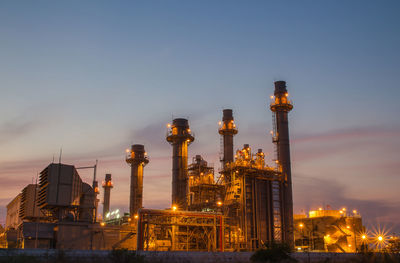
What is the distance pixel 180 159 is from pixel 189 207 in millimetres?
9782

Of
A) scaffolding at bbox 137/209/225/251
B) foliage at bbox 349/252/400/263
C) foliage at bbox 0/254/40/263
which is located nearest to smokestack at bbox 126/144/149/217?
scaffolding at bbox 137/209/225/251

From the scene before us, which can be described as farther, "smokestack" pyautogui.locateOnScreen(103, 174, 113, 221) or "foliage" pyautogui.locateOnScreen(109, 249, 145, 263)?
"smokestack" pyautogui.locateOnScreen(103, 174, 113, 221)

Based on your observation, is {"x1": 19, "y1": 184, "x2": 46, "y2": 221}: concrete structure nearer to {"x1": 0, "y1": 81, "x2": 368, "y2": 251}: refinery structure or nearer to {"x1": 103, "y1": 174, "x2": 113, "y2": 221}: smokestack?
{"x1": 0, "y1": 81, "x2": 368, "y2": 251}: refinery structure

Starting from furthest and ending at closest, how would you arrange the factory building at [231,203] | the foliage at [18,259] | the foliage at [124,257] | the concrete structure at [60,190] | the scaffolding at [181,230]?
the factory building at [231,203], the scaffolding at [181,230], the concrete structure at [60,190], the foliage at [124,257], the foliage at [18,259]

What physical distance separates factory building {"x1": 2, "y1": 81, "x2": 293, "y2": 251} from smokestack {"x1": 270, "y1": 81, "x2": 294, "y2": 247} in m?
0.17

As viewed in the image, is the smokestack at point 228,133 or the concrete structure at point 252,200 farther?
the smokestack at point 228,133

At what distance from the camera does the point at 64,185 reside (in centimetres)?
5003

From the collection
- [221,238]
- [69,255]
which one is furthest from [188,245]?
[69,255]

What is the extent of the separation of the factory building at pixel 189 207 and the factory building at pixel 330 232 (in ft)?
29.8

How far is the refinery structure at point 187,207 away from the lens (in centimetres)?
5009

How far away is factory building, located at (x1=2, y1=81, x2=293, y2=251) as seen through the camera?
164 ft

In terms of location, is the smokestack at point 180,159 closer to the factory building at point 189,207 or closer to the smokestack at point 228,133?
the factory building at point 189,207

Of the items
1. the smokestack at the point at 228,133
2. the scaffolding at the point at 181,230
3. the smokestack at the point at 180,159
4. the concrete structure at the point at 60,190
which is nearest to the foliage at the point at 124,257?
the concrete structure at the point at 60,190

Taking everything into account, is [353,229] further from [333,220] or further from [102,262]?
[102,262]
